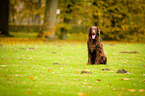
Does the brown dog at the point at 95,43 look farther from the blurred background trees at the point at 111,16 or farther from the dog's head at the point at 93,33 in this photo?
the blurred background trees at the point at 111,16

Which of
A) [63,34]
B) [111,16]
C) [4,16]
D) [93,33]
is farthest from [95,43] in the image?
[4,16]

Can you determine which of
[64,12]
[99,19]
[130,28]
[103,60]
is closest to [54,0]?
[64,12]

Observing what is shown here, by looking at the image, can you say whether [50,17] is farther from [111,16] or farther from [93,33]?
[93,33]

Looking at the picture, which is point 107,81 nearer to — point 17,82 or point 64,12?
point 17,82

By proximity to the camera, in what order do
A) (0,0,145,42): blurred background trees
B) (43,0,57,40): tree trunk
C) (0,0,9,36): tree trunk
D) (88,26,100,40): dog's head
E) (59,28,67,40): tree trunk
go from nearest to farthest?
(88,26,100,40): dog's head, (43,0,57,40): tree trunk, (0,0,145,42): blurred background trees, (59,28,67,40): tree trunk, (0,0,9,36): tree trunk

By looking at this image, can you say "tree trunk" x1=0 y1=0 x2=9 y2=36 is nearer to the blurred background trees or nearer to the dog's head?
the blurred background trees

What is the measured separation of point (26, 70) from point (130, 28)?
69.8 ft

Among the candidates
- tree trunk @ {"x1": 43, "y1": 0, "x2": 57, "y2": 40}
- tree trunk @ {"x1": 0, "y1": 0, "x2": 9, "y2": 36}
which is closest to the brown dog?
tree trunk @ {"x1": 43, "y1": 0, "x2": 57, "y2": 40}

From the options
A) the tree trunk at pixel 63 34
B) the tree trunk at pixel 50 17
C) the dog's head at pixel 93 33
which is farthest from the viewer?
the tree trunk at pixel 63 34

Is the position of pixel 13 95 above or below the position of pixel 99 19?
below

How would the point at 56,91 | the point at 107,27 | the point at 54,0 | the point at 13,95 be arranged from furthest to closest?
the point at 107,27
the point at 54,0
the point at 56,91
the point at 13,95

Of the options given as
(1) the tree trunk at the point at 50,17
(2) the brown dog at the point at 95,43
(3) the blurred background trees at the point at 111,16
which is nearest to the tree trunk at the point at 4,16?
(3) the blurred background trees at the point at 111,16

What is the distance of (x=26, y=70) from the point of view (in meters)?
8.17

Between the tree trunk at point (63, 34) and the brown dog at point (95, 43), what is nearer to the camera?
the brown dog at point (95, 43)
